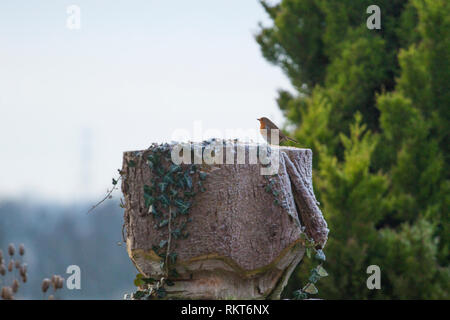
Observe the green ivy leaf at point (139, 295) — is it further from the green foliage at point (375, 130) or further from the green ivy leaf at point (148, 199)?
the green foliage at point (375, 130)

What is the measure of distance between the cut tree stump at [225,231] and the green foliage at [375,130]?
3605mm

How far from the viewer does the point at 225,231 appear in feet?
8.79

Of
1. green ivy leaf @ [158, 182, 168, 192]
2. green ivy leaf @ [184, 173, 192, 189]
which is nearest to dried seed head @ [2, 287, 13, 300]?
green ivy leaf @ [158, 182, 168, 192]

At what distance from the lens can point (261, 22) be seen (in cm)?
871

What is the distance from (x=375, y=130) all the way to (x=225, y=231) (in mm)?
6008

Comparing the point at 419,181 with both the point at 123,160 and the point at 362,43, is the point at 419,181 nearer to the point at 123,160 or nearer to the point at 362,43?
the point at 362,43

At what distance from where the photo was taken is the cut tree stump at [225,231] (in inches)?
105

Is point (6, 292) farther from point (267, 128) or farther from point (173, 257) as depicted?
point (267, 128)

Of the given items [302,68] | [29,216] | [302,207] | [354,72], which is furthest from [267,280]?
[302,68]

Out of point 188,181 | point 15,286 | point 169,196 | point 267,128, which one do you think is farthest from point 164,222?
point 15,286

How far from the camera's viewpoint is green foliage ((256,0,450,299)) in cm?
630

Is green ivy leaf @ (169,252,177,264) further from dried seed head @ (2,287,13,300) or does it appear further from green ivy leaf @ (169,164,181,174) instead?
dried seed head @ (2,287,13,300)

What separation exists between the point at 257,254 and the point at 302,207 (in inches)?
17.1

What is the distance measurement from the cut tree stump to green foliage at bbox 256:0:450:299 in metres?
3.61
